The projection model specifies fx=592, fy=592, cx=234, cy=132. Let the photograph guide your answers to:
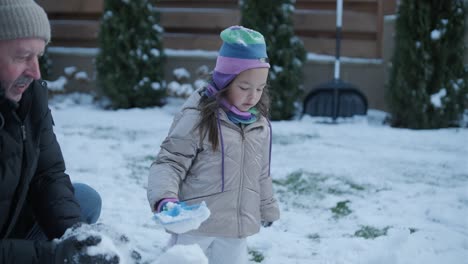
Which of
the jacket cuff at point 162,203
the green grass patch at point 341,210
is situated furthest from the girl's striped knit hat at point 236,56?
the green grass patch at point 341,210

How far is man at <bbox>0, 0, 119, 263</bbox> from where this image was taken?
165 centimetres

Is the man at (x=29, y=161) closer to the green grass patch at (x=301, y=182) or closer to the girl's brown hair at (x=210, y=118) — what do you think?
the girl's brown hair at (x=210, y=118)

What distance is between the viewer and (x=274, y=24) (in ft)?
25.7

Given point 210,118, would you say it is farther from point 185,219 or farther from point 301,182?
point 301,182

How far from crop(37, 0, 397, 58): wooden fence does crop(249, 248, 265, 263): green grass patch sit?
19.6 ft

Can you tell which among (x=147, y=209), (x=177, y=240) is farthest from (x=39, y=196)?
(x=147, y=209)

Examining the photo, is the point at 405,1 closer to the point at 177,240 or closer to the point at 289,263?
the point at 289,263

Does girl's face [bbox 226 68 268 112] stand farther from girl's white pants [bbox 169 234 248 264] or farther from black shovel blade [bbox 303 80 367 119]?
black shovel blade [bbox 303 80 367 119]

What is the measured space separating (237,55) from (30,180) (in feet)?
3.07

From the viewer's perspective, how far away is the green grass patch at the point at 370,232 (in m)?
3.57

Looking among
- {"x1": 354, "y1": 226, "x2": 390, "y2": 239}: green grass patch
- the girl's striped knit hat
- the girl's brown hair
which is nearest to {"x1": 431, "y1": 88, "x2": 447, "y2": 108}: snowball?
{"x1": 354, "y1": 226, "x2": 390, "y2": 239}: green grass patch

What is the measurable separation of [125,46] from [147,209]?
484cm

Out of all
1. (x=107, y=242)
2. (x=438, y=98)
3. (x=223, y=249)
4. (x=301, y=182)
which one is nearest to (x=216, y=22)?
(x=438, y=98)

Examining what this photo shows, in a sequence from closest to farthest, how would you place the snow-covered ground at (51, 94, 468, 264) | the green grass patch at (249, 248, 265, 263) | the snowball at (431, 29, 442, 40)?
1. the green grass patch at (249, 248, 265, 263)
2. the snow-covered ground at (51, 94, 468, 264)
3. the snowball at (431, 29, 442, 40)
